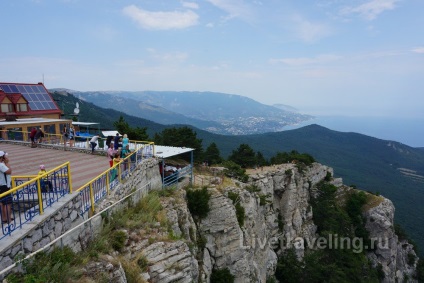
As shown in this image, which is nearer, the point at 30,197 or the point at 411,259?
the point at 30,197

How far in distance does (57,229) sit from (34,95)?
A: 29.7m

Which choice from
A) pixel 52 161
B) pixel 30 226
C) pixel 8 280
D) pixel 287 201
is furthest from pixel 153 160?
pixel 287 201

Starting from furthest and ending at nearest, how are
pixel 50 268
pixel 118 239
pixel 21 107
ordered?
pixel 21 107, pixel 118 239, pixel 50 268

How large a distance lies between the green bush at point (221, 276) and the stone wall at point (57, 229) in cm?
846

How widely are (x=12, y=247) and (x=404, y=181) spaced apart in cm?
14394

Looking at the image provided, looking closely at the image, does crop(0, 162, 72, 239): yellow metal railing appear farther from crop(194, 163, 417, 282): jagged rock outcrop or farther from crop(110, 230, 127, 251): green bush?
crop(194, 163, 417, 282): jagged rock outcrop

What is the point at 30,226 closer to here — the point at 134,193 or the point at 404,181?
the point at 134,193

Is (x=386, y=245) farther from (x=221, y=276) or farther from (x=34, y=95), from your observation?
(x=34, y=95)

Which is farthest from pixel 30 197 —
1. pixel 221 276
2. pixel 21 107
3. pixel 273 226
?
pixel 273 226

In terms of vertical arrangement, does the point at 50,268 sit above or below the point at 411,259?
above

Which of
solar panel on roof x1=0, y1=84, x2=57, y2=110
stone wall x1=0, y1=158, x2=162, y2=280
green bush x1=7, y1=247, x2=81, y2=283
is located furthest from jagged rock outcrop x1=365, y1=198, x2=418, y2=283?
solar panel on roof x1=0, y1=84, x2=57, y2=110

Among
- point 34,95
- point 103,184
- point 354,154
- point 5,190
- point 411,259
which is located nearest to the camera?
point 5,190

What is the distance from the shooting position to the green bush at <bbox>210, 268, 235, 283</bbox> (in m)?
16.6

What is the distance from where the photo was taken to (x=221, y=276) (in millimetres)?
16781
